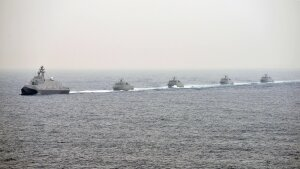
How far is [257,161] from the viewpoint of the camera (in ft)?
173

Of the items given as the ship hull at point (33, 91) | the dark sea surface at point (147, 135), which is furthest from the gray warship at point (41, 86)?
the dark sea surface at point (147, 135)

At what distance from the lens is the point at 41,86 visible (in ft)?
447

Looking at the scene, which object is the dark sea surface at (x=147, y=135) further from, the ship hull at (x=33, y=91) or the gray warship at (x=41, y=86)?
the ship hull at (x=33, y=91)

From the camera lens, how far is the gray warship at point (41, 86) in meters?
134

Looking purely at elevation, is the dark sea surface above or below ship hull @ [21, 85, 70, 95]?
below

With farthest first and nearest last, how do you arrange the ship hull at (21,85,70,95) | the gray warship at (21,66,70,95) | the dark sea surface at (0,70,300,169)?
the ship hull at (21,85,70,95) < the gray warship at (21,66,70,95) < the dark sea surface at (0,70,300,169)

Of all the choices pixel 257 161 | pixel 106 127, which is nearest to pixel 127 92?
pixel 106 127

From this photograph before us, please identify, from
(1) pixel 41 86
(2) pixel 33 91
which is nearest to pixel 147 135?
(1) pixel 41 86

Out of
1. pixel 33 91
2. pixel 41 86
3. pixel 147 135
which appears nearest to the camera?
pixel 147 135

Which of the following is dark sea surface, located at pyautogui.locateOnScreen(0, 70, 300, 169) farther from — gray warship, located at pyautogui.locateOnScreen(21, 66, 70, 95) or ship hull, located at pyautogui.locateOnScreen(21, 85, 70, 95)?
ship hull, located at pyautogui.locateOnScreen(21, 85, 70, 95)

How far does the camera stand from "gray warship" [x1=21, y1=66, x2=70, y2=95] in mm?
133625

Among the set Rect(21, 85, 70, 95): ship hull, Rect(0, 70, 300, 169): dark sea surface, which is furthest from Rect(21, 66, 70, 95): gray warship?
Rect(0, 70, 300, 169): dark sea surface

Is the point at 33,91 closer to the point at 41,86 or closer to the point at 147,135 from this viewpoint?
the point at 41,86

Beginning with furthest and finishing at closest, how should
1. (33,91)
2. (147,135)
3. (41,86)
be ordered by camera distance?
(41,86)
(33,91)
(147,135)
